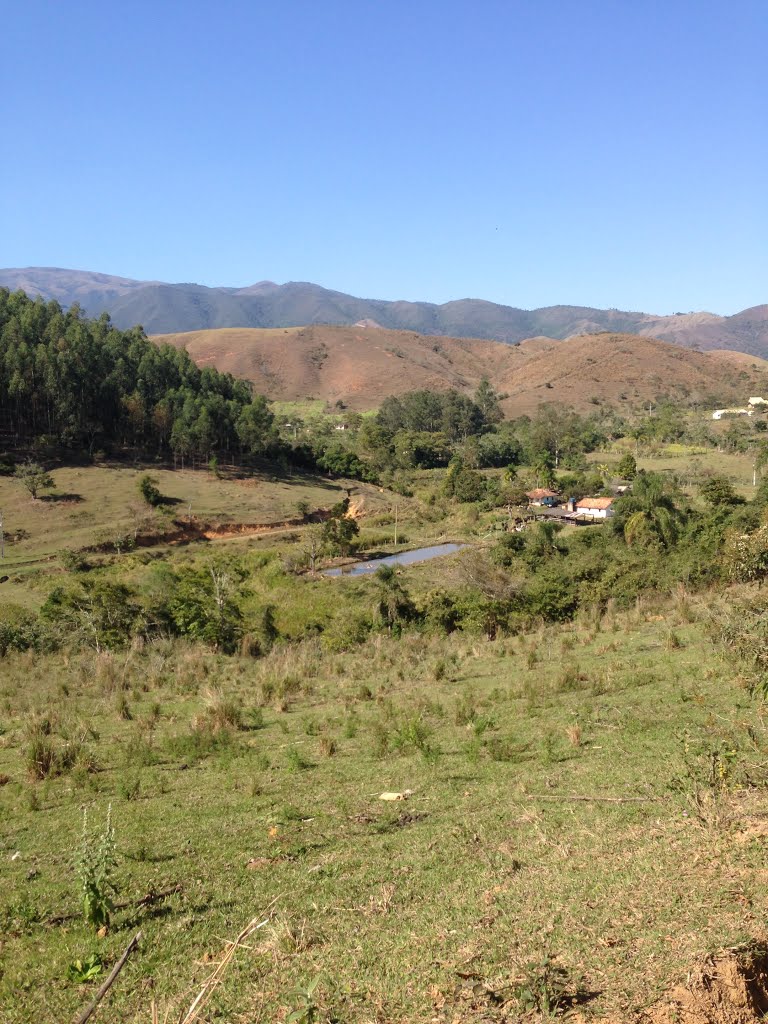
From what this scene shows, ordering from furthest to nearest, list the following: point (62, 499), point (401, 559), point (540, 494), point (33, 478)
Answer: point (540, 494) < point (62, 499) < point (33, 478) < point (401, 559)

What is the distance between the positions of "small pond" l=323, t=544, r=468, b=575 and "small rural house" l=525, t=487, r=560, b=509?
1301 cm

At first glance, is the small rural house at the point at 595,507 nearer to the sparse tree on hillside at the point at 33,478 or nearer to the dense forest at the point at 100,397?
the dense forest at the point at 100,397

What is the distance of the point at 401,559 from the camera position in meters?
43.2

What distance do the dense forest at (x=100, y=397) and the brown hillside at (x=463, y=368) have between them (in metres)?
59.6

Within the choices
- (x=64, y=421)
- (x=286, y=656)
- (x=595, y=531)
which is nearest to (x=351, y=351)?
(x=64, y=421)

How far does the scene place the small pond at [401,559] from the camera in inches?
1545

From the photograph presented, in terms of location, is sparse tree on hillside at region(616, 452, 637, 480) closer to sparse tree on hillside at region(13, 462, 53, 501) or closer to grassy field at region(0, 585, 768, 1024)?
sparse tree on hillside at region(13, 462, 53, 501)

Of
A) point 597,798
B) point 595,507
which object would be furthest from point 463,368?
point 597,798

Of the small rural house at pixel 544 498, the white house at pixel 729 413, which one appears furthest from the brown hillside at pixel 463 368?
the small rural house at pixel 544 498

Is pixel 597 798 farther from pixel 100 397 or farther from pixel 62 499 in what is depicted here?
pixel 100 397

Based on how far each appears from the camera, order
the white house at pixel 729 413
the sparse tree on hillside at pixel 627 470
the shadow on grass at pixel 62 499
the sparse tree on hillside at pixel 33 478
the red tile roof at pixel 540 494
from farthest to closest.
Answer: the white house at pixel 729 413 < the sparse tree on hillside at pixel 627 470 < the red tile roof at pixel 540 494 < the shadow on grass at pixel 62 499 < the sparse tree on hillside at pixel 33 478

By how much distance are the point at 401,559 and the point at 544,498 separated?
60.9ft

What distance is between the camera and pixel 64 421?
55.4 meters

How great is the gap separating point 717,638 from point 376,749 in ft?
18.1
